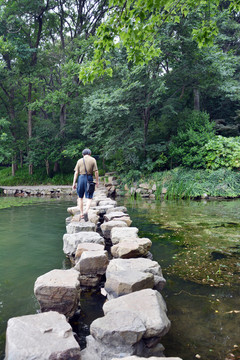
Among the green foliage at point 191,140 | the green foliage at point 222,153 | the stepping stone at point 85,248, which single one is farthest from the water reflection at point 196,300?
the green foliage at point 191,140

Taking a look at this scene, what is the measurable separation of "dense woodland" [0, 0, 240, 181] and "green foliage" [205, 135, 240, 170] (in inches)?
2.1

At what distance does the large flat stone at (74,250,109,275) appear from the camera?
9.89 ft

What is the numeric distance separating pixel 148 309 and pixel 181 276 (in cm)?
156

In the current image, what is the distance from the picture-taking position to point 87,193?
595 cm

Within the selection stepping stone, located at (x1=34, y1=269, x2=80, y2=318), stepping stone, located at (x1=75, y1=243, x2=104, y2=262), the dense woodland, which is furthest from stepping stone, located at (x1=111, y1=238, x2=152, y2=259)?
the dense woodland

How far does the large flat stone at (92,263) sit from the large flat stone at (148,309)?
3.17ft

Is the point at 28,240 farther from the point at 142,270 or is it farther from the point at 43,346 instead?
the point at 43,346

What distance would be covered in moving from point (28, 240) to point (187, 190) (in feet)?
32.2

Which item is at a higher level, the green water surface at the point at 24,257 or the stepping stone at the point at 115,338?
the stepping stone at the point at 115,338

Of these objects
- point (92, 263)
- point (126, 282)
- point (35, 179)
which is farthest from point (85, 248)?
point (35, 179)

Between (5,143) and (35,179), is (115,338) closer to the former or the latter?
(5,143)

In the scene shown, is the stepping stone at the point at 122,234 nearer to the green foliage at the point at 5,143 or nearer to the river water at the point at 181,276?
the river water at the point at 181,276

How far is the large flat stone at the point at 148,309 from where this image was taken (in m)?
1.79

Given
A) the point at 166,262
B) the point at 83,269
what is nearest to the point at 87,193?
the point at 166,262
